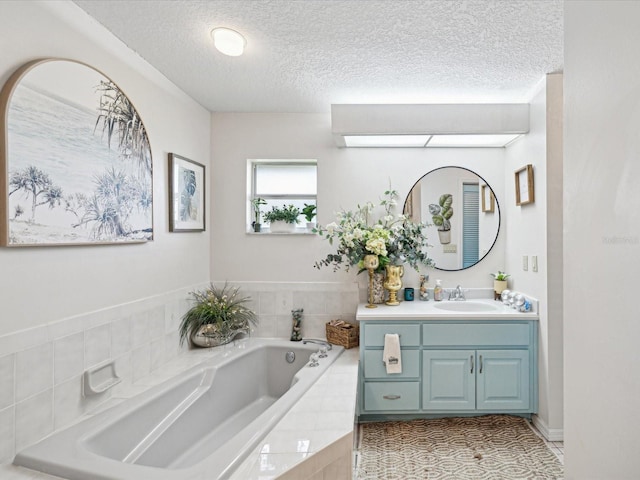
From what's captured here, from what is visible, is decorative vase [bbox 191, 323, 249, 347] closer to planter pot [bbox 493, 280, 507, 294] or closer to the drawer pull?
the drawer pull

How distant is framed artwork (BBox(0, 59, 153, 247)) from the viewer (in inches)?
57.9

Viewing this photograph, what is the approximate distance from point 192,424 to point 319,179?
201 centimetres

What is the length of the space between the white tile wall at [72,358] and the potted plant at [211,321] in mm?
90

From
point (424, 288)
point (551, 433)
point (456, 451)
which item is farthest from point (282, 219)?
point (551, 433)

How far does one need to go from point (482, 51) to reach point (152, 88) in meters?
1.95

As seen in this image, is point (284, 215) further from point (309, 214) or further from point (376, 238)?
point (376, 238)

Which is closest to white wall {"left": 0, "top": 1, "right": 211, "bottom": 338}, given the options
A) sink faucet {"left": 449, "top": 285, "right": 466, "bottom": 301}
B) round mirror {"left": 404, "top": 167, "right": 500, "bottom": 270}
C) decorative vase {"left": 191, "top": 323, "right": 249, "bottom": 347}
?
decorative vase {"left": 191, "top": 323, "right": 249, "bottom": 347}

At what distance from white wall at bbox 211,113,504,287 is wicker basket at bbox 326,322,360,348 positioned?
408mm

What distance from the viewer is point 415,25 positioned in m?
1.91

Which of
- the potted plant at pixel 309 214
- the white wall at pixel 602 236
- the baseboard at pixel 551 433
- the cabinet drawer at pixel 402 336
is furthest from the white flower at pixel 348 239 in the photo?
the white wall at pixel 602 236

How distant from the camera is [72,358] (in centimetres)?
177

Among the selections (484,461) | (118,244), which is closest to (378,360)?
(484,461)

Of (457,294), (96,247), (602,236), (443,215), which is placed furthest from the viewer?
(443,215)

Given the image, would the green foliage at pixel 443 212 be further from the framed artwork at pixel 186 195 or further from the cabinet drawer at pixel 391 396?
the framed artwork at pixel 186 195
